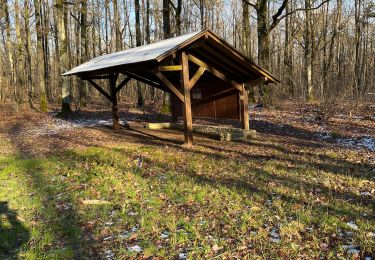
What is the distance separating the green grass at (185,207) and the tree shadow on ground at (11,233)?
0.01m

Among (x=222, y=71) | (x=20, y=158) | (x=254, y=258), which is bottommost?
(x=254, y=258)

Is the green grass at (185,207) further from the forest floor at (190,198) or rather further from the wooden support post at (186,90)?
the wooden support post at (186,90)

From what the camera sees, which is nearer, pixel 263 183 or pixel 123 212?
pixel 123 212

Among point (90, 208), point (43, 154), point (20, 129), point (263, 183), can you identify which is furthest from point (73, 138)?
point (263, 183)

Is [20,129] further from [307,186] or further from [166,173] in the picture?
[307,186]

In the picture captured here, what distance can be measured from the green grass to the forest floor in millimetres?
18

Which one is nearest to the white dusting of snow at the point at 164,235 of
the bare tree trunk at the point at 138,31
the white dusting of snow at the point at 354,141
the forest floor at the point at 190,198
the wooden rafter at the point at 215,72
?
the forest floor at the point at 190,198

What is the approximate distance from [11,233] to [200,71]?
7516 mm

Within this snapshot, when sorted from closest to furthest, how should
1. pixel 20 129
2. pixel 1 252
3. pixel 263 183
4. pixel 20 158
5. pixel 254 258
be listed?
pixel 254 258, pixel 1 252, pixel 263 183, pixel 20 158, pixel 20 129

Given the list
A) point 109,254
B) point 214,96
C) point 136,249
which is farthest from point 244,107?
point 109,254

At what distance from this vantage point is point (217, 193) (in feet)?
21.5

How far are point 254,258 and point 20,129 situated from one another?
1436 cm

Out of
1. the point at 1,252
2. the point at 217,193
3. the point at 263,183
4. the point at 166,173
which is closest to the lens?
the point at 1,252

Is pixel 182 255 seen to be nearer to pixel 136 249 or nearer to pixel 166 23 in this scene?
pixel 136 249
